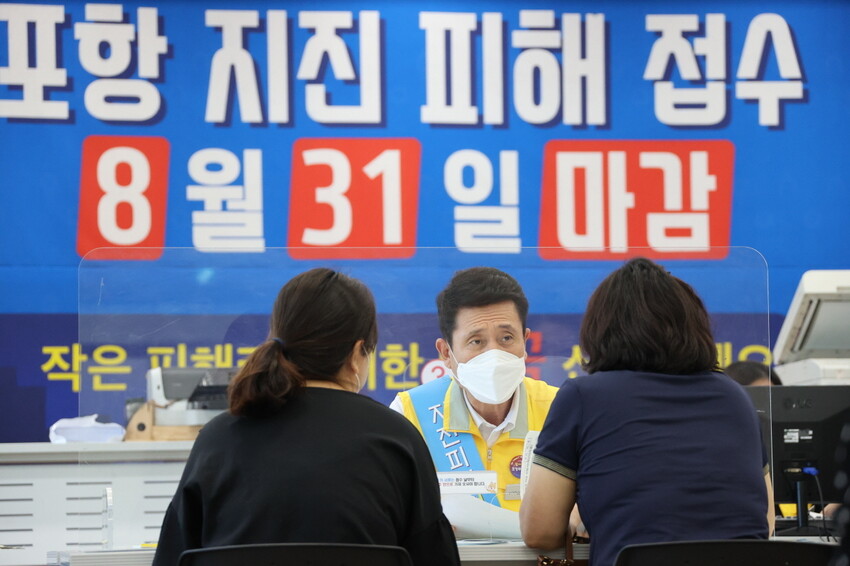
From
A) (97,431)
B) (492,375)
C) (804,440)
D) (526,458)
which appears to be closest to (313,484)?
(526,458)

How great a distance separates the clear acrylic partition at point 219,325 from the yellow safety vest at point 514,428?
0.18 feet

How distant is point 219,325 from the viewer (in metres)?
2.25

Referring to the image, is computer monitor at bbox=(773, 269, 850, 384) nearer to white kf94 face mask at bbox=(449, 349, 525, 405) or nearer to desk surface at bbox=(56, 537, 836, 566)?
white kf94 face mask at bbox=(449, 349, 525, 405)

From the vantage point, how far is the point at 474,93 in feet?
13.9

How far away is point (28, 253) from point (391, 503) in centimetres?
306

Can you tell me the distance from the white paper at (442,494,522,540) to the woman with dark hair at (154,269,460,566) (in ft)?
1.20

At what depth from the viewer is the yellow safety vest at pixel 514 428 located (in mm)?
2037

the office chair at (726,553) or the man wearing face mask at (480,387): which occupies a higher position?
the man wearing face mask at (480,387)

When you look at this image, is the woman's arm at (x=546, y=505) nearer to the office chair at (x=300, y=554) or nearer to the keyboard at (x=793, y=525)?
the office chair at (x=300, y=554)

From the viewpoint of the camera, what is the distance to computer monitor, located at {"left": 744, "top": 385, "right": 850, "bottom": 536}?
248 cm

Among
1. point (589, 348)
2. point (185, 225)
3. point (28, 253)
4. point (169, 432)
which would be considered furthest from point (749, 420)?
point (28, 253)

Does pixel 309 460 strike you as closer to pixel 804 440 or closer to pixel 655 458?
pixel 655 458

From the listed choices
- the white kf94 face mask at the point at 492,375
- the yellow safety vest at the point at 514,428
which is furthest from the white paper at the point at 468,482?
the white kf94 face mask at the point at 492,375

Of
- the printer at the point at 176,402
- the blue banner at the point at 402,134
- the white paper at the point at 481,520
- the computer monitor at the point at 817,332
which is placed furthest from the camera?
the blue banner at the point at 402,134
